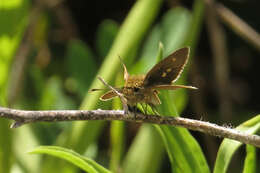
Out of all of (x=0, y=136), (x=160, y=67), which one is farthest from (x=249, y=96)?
(x=160, y=67)

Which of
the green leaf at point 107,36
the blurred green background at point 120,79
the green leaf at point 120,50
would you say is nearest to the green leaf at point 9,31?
the blurred green background at point 120,79

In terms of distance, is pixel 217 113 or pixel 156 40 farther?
pixel 217 113

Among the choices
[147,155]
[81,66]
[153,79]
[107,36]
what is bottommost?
[147,155]

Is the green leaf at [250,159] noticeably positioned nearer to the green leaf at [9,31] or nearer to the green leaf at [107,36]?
the green leaf at [9,31]

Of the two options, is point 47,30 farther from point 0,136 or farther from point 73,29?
point 0,136

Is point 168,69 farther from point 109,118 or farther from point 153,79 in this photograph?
point 109,118

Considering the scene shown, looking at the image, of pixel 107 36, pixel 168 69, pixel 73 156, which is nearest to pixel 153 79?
pixel 168 69
